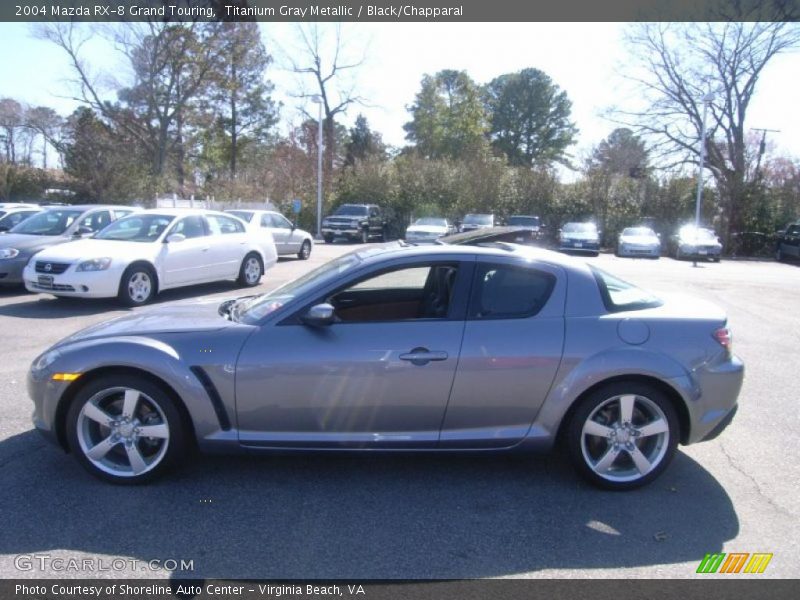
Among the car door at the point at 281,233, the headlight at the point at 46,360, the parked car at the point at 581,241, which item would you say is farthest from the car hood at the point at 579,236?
the headlight at the point at 46,360

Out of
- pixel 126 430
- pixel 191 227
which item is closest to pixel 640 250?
A: pixel 191 227

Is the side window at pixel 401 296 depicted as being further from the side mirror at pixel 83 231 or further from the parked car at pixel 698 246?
the parked car at pixel 698 246

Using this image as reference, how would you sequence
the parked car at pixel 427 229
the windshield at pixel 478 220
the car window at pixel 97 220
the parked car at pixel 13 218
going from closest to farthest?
the car window at pixel 97 220
the parked car at pixel 13 218
the parked car at pixel 427 229
the windshield at pixel 478 220

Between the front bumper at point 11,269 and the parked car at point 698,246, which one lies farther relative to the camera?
the parked car at point 698,246

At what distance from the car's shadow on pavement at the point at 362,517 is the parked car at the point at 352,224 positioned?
952 inches

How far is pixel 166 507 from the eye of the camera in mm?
3613

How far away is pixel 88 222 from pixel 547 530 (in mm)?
11732

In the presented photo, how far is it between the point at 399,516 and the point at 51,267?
8238 millimetres

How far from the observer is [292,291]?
4.27 m

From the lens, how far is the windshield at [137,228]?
35.1 ft

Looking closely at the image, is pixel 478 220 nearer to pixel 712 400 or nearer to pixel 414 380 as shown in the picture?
pixel 712 400

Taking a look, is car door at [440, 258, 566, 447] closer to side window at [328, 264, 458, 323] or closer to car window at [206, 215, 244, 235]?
side window at [328, 264, 458, 323]

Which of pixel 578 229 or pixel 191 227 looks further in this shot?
pixel 578 229

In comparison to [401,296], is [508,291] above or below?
above
